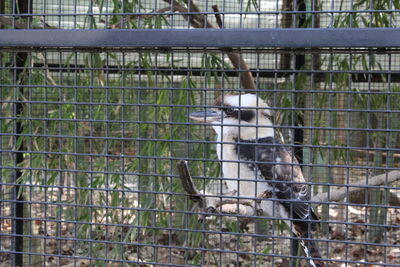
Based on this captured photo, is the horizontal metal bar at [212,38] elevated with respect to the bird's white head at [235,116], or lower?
elevated

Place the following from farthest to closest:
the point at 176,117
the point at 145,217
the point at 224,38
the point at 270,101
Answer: the point at 270,101 < the point at 176,117 < the point at 145,217 < the point at 224,38

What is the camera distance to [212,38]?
978mm

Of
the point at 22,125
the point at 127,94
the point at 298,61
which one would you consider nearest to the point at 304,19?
the point at 298,61

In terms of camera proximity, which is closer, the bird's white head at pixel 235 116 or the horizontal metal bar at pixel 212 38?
the horizontal metal bar at pixel 212 38

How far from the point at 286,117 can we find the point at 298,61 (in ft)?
0.82

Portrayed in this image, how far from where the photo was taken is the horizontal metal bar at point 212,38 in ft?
3.06

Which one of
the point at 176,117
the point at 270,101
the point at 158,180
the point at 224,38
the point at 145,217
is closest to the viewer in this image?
the point at 224,38

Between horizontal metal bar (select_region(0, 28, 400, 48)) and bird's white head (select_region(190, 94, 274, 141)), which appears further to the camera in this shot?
bird's white head (select_region(190, 94, 274, 141))

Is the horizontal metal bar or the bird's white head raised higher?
the horizontal metal bar

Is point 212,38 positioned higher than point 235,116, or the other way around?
point 212,38

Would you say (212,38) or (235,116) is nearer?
(212,38)

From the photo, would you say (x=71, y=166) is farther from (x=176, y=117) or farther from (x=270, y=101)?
(x=270, y=101)

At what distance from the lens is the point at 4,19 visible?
2291mm

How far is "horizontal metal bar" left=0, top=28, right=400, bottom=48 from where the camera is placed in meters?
0.93
